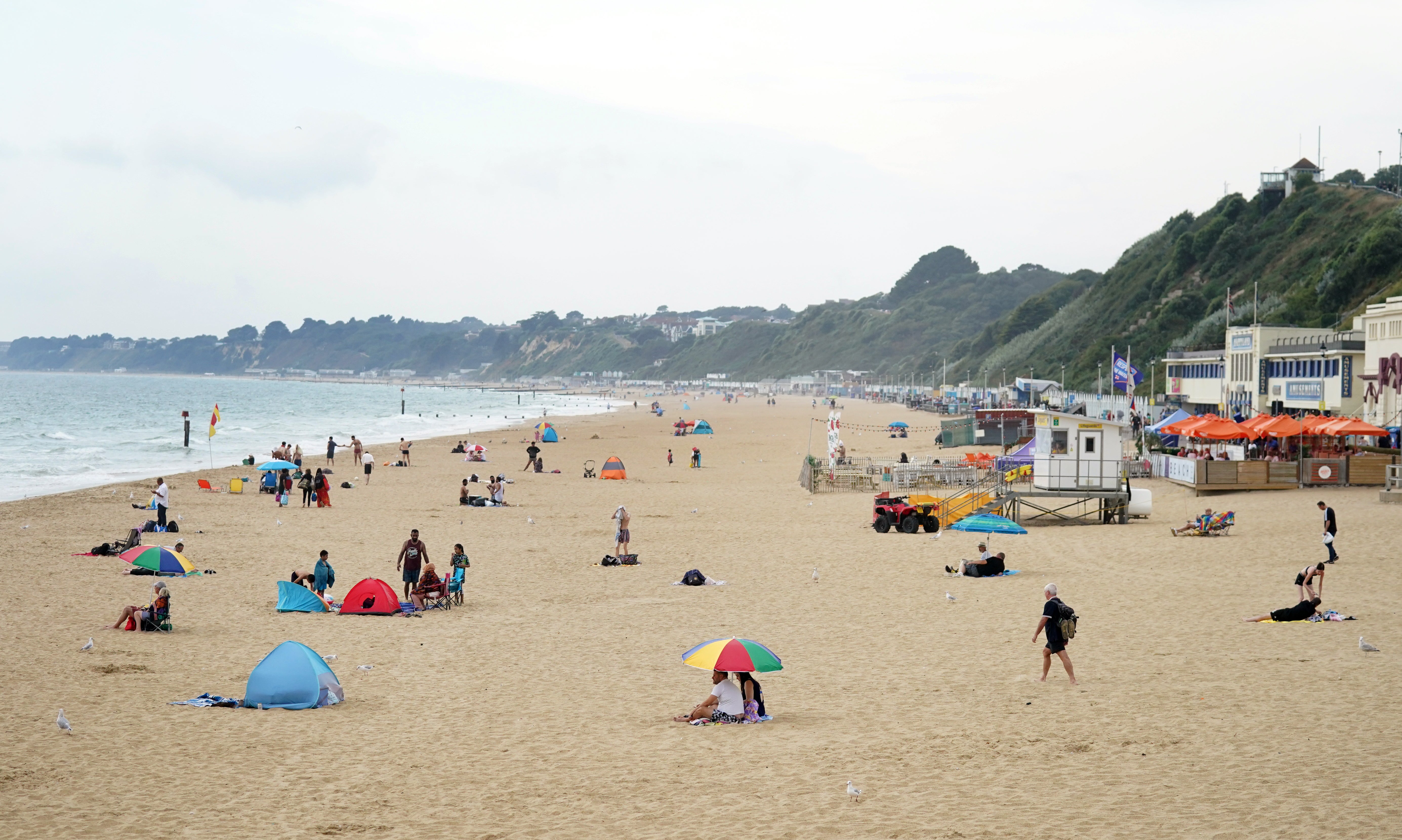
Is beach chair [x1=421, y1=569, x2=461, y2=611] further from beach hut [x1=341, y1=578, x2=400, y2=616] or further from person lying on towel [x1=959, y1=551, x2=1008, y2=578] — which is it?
person lying on towel [x1=959, y1=551, x2=1008, y2=578]

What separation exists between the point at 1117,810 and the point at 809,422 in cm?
7300

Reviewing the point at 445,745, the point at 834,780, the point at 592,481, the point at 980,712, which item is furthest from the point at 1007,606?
the point at 592,481

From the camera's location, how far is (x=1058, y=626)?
11.4 metres

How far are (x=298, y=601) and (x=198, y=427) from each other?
73.4 m

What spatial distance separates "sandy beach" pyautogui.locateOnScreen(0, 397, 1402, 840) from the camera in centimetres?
821

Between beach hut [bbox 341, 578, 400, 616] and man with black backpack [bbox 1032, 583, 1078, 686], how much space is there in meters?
8.73

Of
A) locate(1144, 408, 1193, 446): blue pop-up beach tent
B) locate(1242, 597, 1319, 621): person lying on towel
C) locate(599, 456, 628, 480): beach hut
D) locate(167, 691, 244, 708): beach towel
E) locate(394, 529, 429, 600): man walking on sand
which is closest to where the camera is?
locate(167, 691, 244, 708): beach towel

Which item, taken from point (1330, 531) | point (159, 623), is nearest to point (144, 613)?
point (159, 623)

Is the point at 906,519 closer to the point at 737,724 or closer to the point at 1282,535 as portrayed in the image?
the point at 1282,535

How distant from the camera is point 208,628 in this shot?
1466 cm

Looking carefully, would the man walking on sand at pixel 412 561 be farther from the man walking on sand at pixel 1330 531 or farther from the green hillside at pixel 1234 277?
the green hillside at pixel 1234 277

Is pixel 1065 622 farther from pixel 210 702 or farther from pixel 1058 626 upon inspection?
pixel 210 702

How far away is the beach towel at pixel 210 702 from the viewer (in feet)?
36.1

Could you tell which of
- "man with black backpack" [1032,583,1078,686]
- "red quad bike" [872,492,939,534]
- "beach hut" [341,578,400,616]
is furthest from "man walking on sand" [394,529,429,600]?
"red quad bike" [872,492,939,534]
